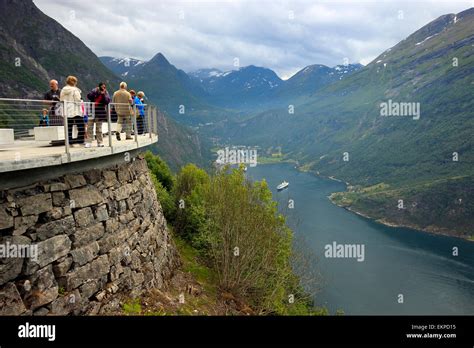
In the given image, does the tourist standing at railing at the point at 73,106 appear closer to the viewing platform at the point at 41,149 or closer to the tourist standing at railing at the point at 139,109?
the viewing platform at the point at 41,149

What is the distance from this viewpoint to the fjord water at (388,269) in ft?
244

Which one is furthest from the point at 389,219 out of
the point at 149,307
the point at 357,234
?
the point at 149,307

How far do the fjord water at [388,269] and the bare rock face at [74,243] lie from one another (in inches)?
1326

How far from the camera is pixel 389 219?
151m

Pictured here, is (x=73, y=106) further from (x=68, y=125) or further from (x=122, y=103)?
(x=122, y=103)

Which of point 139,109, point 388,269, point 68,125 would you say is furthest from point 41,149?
point 388,269

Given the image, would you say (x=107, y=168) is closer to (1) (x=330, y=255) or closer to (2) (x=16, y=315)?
(2) (x=16, y=315)

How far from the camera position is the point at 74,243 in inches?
429

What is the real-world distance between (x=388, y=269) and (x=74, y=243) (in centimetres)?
9315

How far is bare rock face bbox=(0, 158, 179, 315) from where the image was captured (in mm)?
9117

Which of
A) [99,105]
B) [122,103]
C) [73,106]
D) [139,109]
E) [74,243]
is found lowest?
[74,243]

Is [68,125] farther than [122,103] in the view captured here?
No

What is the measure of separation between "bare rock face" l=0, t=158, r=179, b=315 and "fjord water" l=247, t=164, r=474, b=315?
33692mm

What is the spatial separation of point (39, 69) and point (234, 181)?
20316 centimetres
